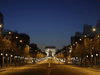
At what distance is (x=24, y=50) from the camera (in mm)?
82562

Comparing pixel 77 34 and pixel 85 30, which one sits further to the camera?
pixel 77 34

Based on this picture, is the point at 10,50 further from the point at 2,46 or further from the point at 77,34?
the point at 77,34

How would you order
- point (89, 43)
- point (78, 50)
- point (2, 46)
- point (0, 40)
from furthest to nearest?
point (78, 50)
point (89, 43)
point (2, 46)
point (0, 40)

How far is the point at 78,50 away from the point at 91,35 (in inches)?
372

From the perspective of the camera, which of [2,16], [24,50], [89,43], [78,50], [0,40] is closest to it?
[0,40]

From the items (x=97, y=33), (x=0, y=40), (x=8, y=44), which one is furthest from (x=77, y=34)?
(x=0, y=40)

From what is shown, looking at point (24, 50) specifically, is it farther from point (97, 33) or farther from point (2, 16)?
point (97, 33)

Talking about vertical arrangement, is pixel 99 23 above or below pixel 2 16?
below

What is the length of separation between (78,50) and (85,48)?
10.3 m

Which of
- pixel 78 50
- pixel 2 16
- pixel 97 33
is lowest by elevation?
pixel 78 50

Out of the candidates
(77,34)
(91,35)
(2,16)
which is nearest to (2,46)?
(2,16)

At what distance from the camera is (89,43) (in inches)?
2188

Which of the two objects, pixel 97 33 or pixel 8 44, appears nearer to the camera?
pixel 97 33

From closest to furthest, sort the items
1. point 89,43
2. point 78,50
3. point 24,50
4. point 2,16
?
point 89,43, point 2,16, point 78,50, point 24,50
